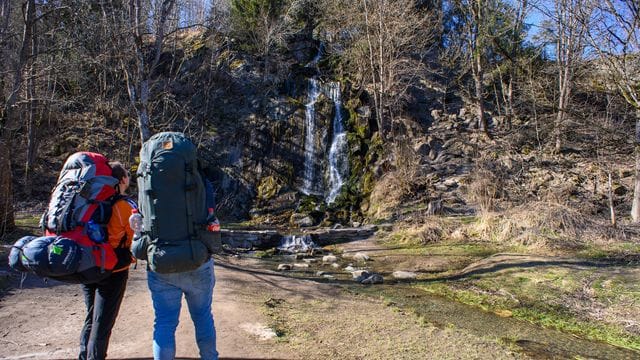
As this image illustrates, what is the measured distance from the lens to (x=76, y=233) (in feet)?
9.16

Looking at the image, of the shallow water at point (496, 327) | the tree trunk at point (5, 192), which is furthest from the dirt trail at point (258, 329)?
the tree trunk at point (5, 192)

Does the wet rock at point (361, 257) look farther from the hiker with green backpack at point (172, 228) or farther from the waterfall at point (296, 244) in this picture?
the hiker with green backpack at point (172, 228)

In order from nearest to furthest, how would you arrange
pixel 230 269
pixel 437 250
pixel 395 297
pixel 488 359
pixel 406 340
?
pixel 488 359 → pixel 406 340 → pixel 395 297 → pixel 230 269 → pixel 437 250

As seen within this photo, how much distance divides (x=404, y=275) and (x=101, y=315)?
5929 millimetres

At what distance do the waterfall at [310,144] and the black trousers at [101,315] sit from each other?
16461 mm

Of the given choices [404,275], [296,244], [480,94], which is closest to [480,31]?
[480,94]

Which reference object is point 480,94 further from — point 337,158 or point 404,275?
point 404,275

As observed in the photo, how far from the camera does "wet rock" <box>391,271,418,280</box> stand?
25.8 feet

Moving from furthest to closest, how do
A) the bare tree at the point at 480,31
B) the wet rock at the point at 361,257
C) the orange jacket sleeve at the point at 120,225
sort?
the bare tree at the point at 480,31 → the wet rock at the point at 361,257 → the orange jacket sleeve at the point at 120,225

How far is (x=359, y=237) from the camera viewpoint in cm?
1295

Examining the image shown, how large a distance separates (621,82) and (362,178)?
11661mm

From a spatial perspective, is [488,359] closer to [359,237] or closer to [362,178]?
[359,237]

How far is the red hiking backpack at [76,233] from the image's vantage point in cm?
268

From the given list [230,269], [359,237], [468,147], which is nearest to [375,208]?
[359,237]
